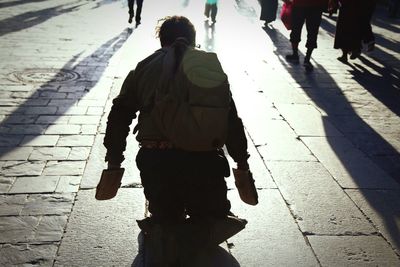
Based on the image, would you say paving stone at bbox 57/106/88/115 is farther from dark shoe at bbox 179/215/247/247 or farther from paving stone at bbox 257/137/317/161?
dark shoe at bbox 179/215/247/247

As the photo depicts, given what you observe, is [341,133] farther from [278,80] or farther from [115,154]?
[115,154]

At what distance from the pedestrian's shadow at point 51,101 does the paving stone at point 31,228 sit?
51.8 inches

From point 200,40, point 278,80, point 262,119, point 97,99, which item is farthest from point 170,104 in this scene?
point 200,40

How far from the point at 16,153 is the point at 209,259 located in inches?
99.6

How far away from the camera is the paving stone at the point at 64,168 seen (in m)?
3.81

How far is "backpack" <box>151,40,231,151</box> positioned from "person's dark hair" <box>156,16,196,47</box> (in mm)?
233

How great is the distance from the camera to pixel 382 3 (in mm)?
20625

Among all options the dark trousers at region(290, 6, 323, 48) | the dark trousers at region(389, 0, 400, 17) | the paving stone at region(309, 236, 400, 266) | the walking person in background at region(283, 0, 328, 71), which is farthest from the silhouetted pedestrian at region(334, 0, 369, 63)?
the dark trousers at region(389, 0, 400, 17)

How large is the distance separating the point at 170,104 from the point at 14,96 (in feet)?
14.7

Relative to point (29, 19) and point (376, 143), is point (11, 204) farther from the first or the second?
point (29, 19)

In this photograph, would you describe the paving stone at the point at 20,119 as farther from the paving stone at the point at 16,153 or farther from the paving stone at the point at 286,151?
the paving stone at the point at 286,151

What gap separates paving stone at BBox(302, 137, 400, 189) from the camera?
396cm

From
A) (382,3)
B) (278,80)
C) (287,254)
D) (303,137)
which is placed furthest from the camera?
(382,3)

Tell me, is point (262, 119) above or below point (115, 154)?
below
